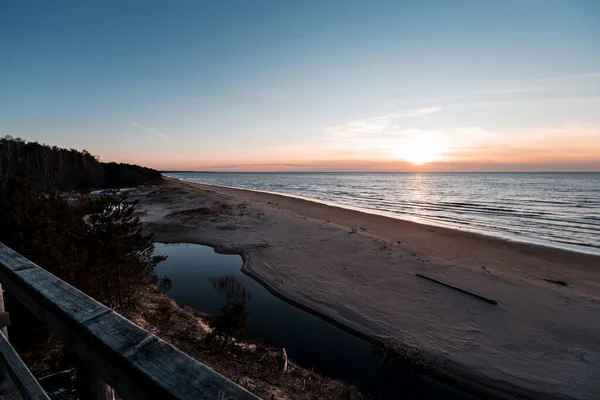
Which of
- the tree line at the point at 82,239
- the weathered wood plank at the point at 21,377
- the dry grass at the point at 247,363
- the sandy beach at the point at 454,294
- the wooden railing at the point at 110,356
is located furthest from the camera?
the sandy beach at the point at 454,294

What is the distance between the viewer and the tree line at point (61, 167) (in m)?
47.1

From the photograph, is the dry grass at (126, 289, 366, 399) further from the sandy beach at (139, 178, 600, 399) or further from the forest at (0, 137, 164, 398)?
the sandy beach at (139, 178, 600, 399)

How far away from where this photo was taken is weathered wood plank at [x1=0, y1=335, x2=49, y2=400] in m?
1.87

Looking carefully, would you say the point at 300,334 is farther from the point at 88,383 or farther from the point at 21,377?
the point at 88,383

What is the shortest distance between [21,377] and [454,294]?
12202 mm

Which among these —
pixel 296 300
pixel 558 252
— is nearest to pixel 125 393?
pixel 296 300

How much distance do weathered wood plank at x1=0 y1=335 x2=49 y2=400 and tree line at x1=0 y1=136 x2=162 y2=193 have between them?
157 feet

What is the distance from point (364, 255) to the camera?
16.2 metres

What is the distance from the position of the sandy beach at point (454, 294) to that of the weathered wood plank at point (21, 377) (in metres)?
8.11

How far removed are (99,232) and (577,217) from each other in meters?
36.4

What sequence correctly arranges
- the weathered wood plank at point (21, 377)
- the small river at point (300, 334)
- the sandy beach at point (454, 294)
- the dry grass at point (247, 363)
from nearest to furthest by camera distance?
the weathered wood plank at point (21, 377)
the dry grass at point (247, 363)
the small river at point (300, 334)
the sandy beach at point (454, 294)

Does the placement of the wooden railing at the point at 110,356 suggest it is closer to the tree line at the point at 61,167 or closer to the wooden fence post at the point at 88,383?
the wooden fence post at the point at 88,383

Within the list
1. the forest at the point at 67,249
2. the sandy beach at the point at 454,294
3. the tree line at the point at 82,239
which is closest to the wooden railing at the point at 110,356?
the forest at the point at 67,249

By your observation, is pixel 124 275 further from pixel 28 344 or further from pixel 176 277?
pixel 176 277
